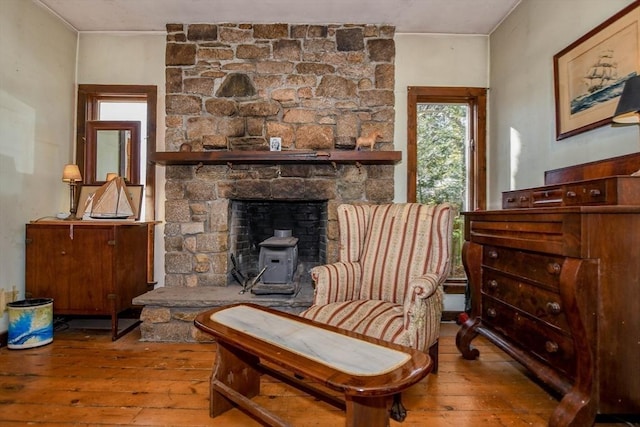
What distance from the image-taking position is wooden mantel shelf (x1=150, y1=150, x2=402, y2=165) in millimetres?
2701

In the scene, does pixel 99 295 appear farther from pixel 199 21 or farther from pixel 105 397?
pixel 199 21

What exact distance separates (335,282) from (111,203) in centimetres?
204

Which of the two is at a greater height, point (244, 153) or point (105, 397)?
point (244, 153)

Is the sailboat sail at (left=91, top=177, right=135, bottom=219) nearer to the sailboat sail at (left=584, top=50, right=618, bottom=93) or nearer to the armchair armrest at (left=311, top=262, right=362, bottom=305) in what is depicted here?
the armchair armrest at (left=311, top=262, right=362, bottom=305)

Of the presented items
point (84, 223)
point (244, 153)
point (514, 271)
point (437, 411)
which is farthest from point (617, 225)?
point (84, 223)

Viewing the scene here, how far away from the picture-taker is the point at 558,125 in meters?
2.21

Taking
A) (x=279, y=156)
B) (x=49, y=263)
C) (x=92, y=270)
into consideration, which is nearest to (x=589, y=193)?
(x=279, y=156)

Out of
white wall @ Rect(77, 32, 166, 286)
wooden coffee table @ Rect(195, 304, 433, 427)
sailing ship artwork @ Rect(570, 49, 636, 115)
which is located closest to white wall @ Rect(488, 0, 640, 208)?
sailing ship artwork @ Rect(570, 49, 636, 115)

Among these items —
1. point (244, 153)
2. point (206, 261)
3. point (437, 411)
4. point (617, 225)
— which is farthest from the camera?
point (206, 261)

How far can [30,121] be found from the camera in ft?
8.56

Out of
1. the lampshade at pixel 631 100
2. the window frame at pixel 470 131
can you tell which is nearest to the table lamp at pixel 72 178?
the window frame at pixel 470 131

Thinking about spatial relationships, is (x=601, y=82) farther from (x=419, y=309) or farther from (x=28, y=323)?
(x=28, y=323)

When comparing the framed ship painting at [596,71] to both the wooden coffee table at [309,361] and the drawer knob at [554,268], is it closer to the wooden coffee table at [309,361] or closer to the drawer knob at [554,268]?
the drawer knob at [554,268]

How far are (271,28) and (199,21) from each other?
63 cm
